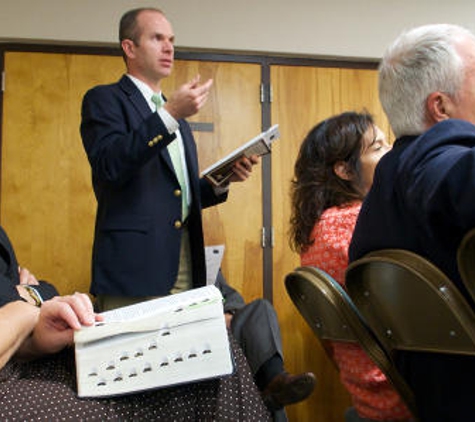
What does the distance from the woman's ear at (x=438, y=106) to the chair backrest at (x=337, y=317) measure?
39cm

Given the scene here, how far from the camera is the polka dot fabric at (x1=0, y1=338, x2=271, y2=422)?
2.50 ft

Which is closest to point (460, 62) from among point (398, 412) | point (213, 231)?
point (398, 412)

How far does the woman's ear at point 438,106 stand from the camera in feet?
3.45

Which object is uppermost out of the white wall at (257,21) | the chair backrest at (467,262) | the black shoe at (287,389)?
the white wall at (257,21)

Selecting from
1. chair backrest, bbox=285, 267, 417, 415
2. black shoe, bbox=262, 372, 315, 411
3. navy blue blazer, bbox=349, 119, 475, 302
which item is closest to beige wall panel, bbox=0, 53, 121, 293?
black shoe, bbox=262, 372, 315, 411

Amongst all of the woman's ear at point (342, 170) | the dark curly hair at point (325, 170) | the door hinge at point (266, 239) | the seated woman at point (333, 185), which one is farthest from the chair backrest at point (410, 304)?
the door hinge at point (266, 239)

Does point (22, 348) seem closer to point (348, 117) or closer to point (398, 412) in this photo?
point (398, 412)

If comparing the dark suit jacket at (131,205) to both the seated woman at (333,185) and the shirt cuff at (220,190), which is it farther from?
the seated woman at (333,185)

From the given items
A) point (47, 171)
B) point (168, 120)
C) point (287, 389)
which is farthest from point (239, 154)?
point (47, 171)

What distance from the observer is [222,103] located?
295cm

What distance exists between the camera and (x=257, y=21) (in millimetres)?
3004

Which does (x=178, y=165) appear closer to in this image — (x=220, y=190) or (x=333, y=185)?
(x=220, y=190)

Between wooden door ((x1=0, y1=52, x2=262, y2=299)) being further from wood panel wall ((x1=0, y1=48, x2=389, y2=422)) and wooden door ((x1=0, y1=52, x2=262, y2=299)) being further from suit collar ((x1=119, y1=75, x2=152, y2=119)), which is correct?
suit collar ((x1=119, y1=75, x2=152, y2=119))

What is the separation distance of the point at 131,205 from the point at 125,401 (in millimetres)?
1136
